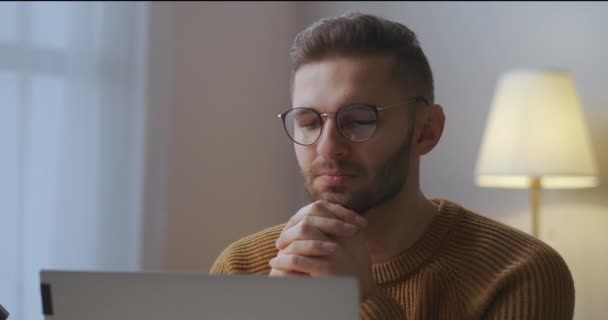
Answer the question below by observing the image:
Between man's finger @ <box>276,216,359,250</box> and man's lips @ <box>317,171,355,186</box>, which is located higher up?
man's lips @ <box>317,171,355,186</box>

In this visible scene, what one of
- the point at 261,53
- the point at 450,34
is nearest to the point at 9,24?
the point at 261,53

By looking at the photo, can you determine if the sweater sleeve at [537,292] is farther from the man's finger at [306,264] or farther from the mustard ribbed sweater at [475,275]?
the man's finger at [306,264]

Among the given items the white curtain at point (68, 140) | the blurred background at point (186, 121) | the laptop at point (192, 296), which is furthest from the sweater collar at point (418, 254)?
the white curtain at point (68, 140)

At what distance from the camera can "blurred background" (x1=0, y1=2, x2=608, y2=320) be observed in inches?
98.0

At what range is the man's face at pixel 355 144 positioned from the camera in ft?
4.19

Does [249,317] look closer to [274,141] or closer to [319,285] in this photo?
[319,285]

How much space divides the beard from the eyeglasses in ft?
0.15

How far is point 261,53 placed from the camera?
3.30 metres

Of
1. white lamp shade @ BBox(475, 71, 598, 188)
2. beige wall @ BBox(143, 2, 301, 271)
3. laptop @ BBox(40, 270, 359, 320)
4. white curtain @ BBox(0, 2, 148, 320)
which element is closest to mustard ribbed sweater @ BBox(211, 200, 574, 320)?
laptop @ BBox(40, 270, 359, 320)

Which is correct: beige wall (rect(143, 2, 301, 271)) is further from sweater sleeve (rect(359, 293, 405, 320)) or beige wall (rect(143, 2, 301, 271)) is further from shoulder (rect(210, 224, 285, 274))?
sweater sleeve (rect(359, 293, 405, 320))

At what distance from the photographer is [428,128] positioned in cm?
141

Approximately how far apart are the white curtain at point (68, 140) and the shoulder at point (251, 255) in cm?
107

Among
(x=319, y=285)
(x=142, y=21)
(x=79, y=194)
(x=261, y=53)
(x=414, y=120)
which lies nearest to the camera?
(x=319, y=285)

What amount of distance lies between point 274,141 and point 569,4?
A: 1298 millimetres
